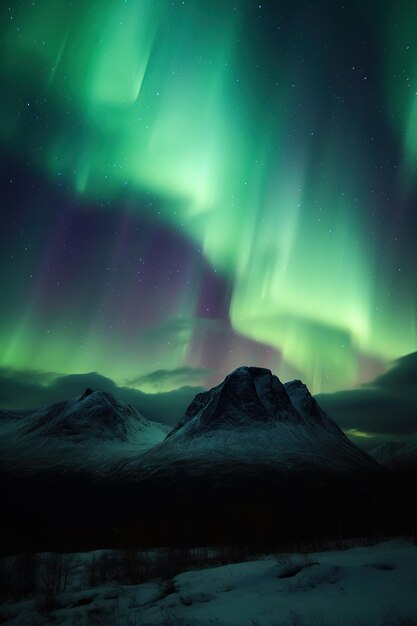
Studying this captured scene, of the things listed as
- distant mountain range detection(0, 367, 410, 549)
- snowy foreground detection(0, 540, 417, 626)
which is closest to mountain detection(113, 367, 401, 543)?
distant mountain range detection(0, 367, 410, 549)

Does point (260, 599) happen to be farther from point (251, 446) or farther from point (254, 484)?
point (251, 446)

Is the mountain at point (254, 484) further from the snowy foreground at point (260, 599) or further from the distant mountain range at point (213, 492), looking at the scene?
the snowy foreground at point (260, 599)

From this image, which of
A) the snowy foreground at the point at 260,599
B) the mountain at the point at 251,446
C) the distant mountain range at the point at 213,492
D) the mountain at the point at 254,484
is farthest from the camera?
the mountain at the point at 251,446

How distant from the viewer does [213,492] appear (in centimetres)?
13038

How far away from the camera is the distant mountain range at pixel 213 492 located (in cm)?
9588

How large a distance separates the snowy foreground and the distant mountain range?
227ft

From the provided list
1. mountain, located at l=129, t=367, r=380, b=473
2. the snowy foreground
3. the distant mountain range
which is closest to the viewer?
the snowy foreground

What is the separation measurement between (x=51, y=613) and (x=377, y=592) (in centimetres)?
1022

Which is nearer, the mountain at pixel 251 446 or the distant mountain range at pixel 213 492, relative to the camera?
the distant mountain range at pixel 213 492

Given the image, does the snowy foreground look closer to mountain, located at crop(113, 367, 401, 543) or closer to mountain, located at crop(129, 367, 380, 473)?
mountain, located at crop(113, 367, 401, 543)

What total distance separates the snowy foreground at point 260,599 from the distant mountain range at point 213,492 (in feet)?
227

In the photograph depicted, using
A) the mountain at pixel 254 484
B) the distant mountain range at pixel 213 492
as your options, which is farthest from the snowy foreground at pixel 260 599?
the mountain at pixel 254 484

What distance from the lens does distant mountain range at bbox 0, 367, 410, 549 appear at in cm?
9588

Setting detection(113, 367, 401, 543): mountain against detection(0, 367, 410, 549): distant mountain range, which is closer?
detection(0, 367, 410, 549): distant mountain range
